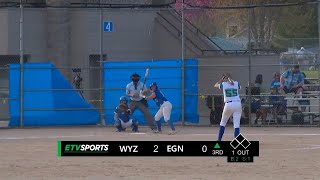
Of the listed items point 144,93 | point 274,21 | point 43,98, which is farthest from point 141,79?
point 274,21

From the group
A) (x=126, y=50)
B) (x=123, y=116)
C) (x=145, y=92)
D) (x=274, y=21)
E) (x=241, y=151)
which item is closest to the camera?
(x=241, y=151)

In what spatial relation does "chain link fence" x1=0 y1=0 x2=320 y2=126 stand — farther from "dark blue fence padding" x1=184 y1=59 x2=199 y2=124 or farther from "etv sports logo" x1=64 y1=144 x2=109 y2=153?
"etv sports logo" x1=64 y1=144 x2=109 y2=153

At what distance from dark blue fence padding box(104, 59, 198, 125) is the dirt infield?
4247 mm

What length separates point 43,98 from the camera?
23094mm

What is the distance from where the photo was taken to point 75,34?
27.5 meters

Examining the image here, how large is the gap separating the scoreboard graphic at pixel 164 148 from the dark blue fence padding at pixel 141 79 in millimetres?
10401

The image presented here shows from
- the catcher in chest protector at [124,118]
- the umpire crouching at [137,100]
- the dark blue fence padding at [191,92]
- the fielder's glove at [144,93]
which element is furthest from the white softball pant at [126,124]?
the dark blue fence padding at [191,92]

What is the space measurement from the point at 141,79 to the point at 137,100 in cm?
210

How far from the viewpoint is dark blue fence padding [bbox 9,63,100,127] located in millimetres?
23000

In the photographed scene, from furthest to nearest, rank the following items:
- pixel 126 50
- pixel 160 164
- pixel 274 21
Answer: pixel 274 21, pixel 126 50, pixel 160 164

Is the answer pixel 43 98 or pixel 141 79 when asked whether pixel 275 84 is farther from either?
pixel 43 98

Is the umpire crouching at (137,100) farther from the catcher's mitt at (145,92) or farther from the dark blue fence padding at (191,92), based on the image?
the dark blue fence padding at (191,92)

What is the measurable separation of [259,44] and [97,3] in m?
8.41

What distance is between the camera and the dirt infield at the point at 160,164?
12.4m
